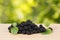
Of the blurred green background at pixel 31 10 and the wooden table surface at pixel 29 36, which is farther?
the blurred green background at pixel 31 10

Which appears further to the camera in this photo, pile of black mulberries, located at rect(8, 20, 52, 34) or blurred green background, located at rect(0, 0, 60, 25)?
blurred green background, located at rect(0, 0, 60, 25)

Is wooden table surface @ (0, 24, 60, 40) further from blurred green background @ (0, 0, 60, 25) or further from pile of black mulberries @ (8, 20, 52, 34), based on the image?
blurred green background @ (0, 0, 60, 25)

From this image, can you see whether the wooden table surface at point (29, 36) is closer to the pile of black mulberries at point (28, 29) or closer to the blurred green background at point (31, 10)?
the pile of black mulberries at point (28, 29)

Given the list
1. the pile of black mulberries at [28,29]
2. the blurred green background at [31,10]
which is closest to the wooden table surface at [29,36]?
the pile of black mulberries at [28,29]

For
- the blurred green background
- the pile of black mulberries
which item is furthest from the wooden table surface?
the blurred green background

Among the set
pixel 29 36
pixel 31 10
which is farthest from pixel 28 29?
pixel 31 10

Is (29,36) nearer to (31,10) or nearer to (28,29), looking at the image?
(28,29)

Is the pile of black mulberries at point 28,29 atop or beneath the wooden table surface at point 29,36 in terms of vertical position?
atop

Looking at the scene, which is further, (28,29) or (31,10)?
(31,10)
